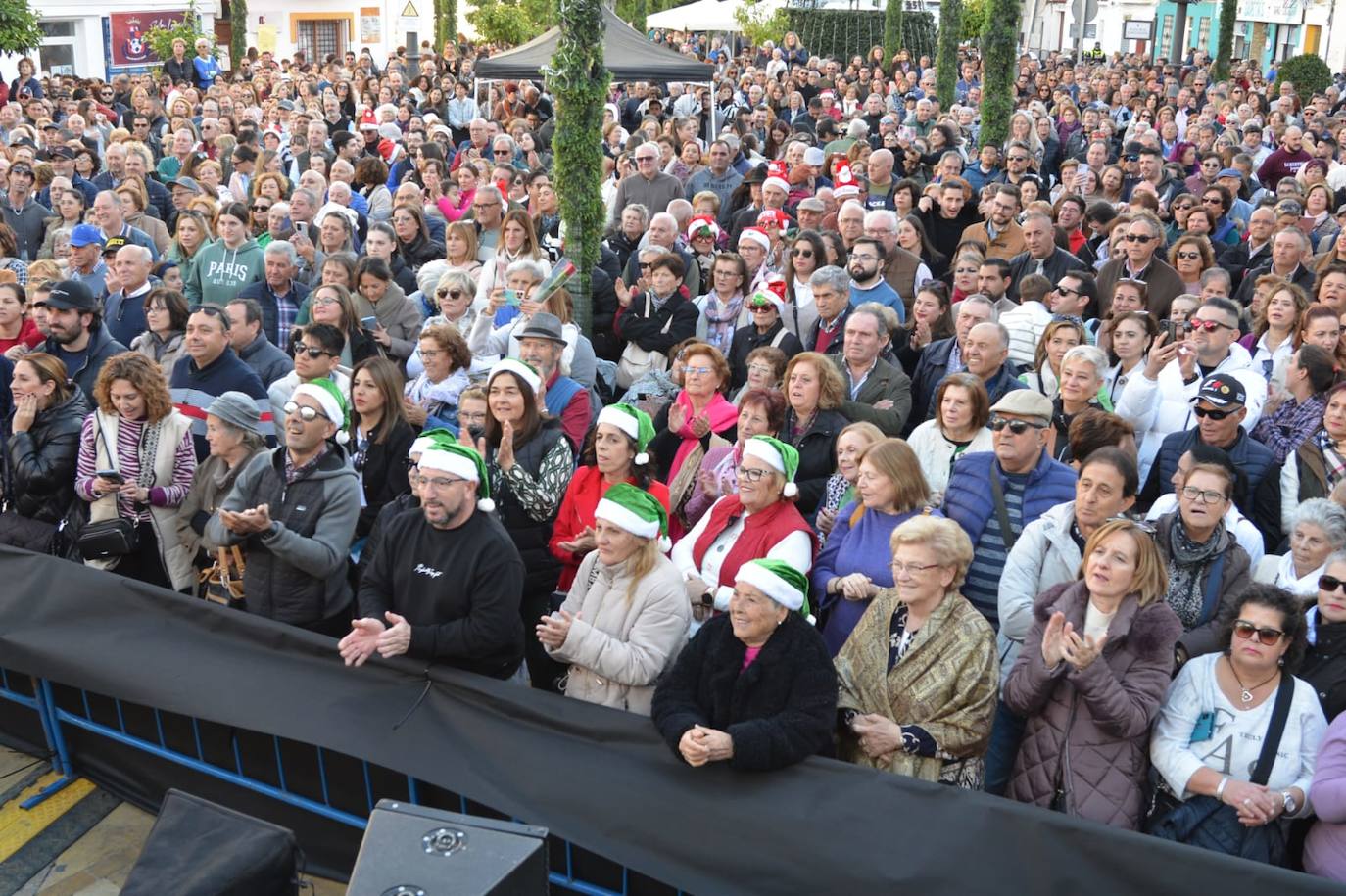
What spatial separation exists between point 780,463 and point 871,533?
0.47m

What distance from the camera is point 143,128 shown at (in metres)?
18.9

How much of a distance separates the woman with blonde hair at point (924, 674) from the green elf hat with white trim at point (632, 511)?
2.82 ft

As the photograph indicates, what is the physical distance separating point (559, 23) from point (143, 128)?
12079 mm

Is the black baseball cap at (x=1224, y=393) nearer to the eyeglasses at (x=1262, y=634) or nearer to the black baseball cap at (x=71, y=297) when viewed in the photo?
the eyeglasses at (x=1262, y=634)

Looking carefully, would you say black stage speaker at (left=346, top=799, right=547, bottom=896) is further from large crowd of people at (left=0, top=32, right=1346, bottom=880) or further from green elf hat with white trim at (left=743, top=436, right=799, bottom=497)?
green elf hat with white trim at (left=743, top=436, right=799, bottom=497)

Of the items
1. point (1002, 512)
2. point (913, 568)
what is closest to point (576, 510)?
point (1002, 512)

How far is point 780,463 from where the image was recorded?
5594 millimetres

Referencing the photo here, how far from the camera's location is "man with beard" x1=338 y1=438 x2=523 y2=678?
4.94m

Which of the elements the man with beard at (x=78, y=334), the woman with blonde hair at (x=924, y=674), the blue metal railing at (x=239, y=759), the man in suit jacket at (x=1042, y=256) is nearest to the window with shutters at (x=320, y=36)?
the man in suit jacket at (x=1042, y=256)

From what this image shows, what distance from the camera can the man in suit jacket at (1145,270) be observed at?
9.24 metres

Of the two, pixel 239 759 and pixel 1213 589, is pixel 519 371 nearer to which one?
pixel 239 759

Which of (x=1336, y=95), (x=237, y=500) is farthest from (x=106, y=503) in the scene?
(x=1336, y=95)

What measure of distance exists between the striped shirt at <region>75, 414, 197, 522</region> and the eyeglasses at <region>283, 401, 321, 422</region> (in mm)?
1016

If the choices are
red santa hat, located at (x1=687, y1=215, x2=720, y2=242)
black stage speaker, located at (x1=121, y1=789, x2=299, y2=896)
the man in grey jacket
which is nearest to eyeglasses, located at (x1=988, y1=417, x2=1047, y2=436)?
the man in grey jacket
